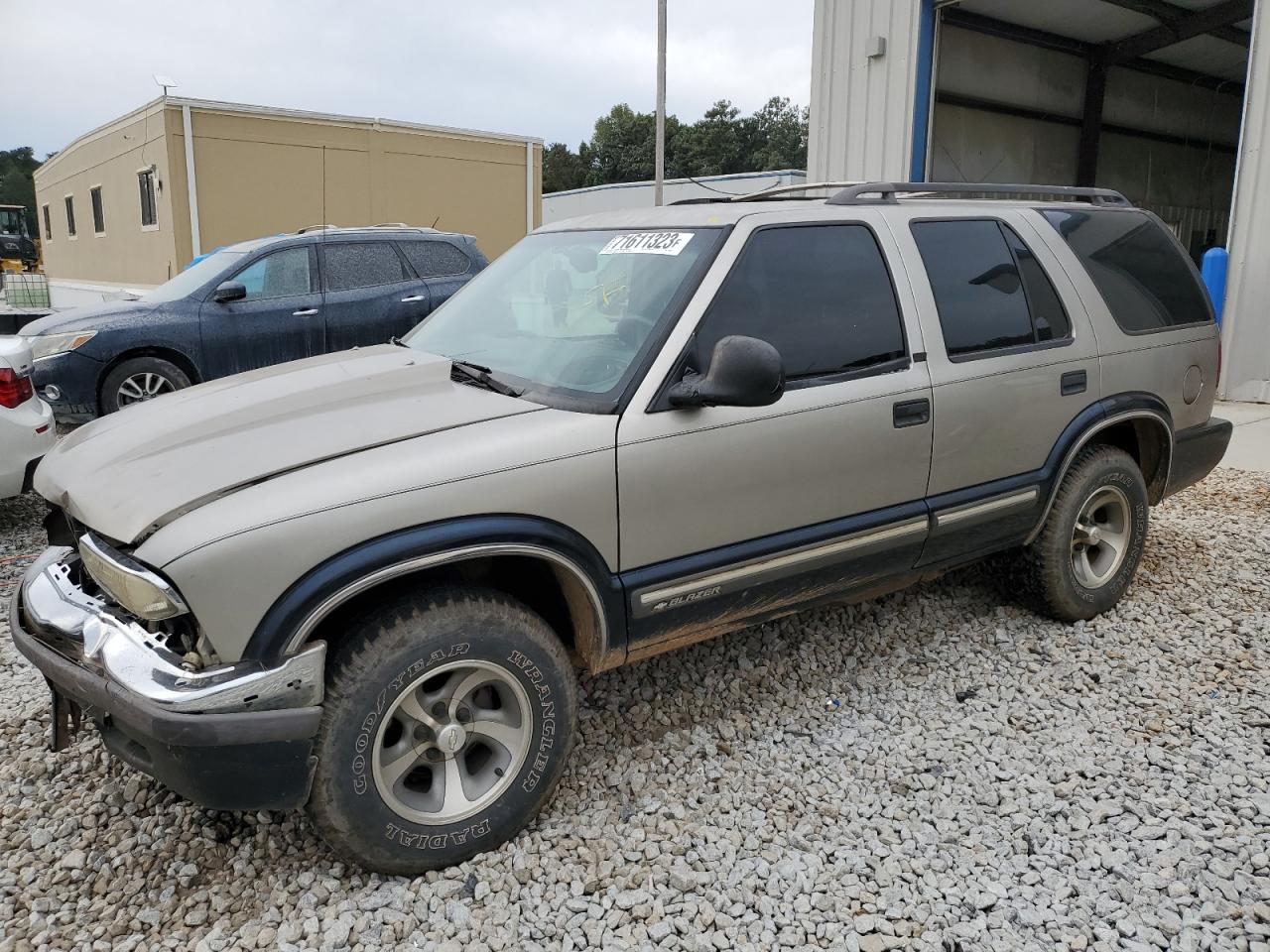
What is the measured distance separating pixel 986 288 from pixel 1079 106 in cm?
1508

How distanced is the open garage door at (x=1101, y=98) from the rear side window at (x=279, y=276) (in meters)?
7.70

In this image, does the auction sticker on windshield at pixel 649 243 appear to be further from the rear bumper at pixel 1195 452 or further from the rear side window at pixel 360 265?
the rear side window at pixel 360 265

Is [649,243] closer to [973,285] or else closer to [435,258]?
[973,285]

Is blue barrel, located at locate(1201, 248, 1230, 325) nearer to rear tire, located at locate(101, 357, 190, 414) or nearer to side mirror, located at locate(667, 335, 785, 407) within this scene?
side mirror, located at locate(667, 335, 785, 407)

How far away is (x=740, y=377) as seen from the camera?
2.78 meters

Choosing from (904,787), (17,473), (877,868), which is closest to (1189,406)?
(904,787)

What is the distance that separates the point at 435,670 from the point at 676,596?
2.64ft

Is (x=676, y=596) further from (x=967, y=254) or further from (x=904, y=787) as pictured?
(x=967, y=254)

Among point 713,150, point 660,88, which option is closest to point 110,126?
point 660,88

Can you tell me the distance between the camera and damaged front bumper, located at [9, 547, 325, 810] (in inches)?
90.5

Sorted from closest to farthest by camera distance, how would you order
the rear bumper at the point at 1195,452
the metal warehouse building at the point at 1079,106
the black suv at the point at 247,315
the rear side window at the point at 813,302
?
the rear side window at the point at 813,302 < the rear bumper at the point at 1195,452 < the black suv at the point at 247,315 < the metal warehouse building at the point at 1079,106

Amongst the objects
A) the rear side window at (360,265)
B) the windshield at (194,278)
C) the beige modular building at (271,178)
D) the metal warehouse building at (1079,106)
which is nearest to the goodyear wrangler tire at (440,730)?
the rear side window at (360,265)

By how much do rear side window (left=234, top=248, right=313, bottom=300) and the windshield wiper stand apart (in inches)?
236

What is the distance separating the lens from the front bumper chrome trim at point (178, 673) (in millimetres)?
2307
